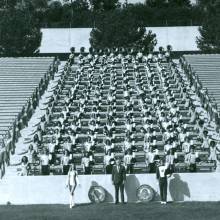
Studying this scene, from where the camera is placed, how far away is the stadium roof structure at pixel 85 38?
52.7m

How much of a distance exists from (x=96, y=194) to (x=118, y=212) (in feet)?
7.05

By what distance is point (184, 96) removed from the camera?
30.9 m

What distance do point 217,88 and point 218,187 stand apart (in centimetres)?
1358

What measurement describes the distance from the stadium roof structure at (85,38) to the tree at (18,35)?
13.8 ft

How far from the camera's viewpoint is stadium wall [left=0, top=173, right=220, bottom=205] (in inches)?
786

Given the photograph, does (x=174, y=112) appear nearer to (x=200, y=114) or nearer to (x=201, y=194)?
(x=200, y=114)

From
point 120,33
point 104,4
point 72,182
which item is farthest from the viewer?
point 104,4

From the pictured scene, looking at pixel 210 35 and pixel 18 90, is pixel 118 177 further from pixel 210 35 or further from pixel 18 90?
pixel 210 35

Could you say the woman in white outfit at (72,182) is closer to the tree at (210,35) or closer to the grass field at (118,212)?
the grass field at (118,212)

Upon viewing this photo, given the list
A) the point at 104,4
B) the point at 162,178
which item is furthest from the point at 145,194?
the point at 104,4

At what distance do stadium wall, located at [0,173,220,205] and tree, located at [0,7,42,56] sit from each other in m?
27.9

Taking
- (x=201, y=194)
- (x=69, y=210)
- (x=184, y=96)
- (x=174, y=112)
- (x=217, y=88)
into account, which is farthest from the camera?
(x=217, y=88)

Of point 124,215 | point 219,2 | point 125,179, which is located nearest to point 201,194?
point 125,179

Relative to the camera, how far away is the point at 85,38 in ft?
175
